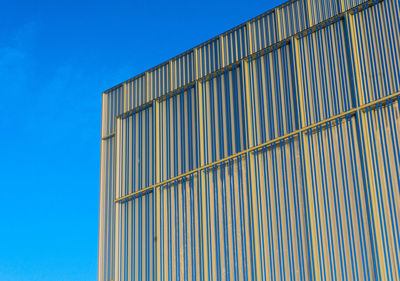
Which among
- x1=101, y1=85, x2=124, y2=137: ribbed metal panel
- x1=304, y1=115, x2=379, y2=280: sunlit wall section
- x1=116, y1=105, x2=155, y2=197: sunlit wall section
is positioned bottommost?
x1=304, y1=115, x2=379, y2=280: sunlit wall section

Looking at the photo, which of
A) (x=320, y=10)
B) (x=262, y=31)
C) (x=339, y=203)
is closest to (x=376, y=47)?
(x=320, y=10)

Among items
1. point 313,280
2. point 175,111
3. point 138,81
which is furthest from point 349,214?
point 138,81

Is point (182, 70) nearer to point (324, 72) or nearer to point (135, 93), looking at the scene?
point (135, 93)

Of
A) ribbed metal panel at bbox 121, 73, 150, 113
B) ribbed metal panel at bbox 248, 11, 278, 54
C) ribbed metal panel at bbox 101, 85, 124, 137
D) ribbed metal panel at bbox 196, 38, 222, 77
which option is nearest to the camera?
ribbed metal panel at bbox 248, 11, 278, 54

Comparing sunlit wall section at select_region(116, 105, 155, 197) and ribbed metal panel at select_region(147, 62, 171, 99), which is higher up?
ribbed metal panel at select_region(147, 62, 171, 99)

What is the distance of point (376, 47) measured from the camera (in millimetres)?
22703

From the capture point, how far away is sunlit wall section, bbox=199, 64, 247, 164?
25.1m

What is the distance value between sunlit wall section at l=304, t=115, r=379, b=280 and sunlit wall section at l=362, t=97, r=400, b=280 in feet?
0.93

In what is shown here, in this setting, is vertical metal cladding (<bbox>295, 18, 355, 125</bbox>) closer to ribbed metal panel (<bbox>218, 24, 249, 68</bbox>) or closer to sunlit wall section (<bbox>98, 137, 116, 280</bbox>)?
ribbed metal panel (<bbox>218, 24, 249, 68</bbox>)

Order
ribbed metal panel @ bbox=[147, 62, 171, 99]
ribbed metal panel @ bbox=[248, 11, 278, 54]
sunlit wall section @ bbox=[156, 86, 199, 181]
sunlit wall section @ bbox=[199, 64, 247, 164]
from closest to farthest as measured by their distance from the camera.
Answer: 1. sunlit wall section @ bbox=[199, 64, 247, 164]
2. ribbed metal panel @ bbox=[248, 11, 278, 54]
3. sunlit wall section @ bbox=[156, 86, 199, 181]
4. ribbed metal panel @ bbox=[147, 62, 171, 99]

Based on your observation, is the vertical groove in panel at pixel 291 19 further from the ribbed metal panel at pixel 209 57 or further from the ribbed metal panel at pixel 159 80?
the ribbed metal panel at pixel 159 80

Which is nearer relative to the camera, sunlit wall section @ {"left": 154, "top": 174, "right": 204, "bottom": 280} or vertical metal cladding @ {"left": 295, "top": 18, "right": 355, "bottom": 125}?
vertical metal cladding @ {"left": 295, "top": 18, "right": 355, "bottom": 125}

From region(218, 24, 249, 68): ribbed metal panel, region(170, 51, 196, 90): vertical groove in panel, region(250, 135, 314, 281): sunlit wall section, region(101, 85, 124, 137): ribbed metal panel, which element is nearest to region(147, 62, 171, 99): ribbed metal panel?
region(170, 51, 196, 90): vertical groove in panel

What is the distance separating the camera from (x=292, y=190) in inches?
894
